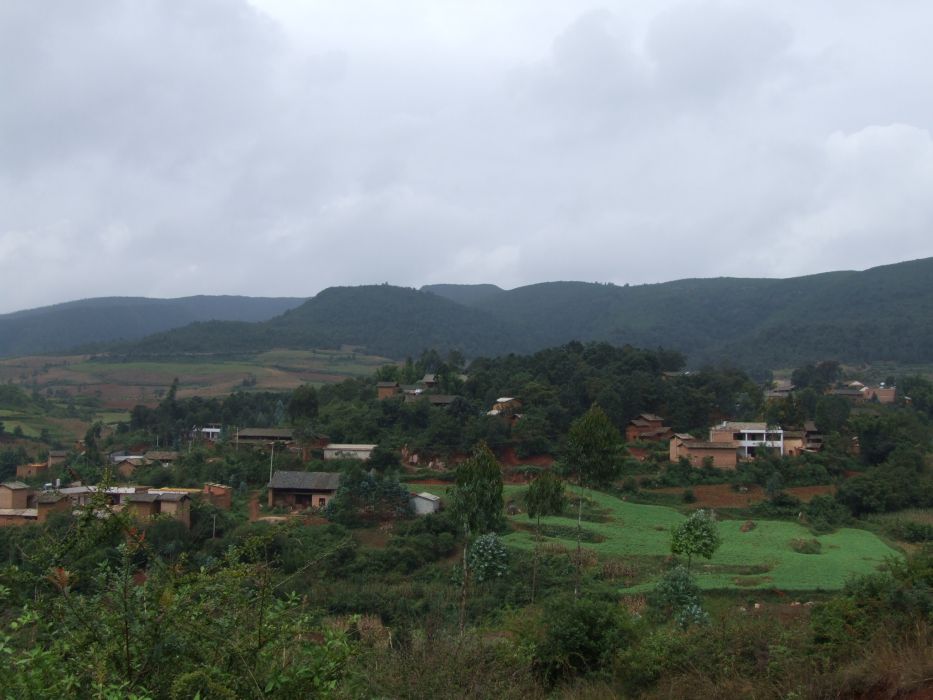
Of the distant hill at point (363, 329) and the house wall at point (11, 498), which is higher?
the distant hill at point (363, 329)

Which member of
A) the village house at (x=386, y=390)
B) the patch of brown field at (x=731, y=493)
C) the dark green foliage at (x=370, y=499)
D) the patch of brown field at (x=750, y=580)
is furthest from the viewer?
the village house at (x=386, y=390)

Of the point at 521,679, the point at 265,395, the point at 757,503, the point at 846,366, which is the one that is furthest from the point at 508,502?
the point at 846,366

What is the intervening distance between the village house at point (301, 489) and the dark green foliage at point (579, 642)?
63.9ft

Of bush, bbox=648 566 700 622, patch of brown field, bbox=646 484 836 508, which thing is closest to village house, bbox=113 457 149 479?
patch of brown field, bbox=646 484 836 508

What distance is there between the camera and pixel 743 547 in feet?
81.2

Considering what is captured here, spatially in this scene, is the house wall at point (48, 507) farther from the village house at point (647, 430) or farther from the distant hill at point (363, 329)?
the distant hill at point (363, 329)

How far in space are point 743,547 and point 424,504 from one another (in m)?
10.8

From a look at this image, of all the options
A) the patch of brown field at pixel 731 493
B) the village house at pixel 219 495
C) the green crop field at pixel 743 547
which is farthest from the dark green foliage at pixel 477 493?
the patch of brown field at pixel 731 493

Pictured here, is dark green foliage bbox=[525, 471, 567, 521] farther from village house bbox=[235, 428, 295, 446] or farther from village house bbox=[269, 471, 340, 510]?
village house bbox=[235, 428, 295, 446]

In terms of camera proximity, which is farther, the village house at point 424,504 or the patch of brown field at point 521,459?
the patch of brown field at point 521,459

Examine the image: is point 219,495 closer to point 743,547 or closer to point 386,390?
point 743,547

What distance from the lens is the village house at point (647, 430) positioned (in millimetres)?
39219

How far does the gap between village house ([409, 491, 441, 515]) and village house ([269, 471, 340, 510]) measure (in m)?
3.04

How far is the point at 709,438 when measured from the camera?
3803cm
